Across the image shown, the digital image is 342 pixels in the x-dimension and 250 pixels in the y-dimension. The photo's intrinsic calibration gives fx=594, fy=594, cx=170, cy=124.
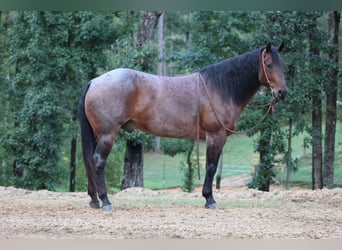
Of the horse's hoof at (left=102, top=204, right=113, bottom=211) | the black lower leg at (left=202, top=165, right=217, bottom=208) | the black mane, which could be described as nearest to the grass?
the black lower leg at (left=202, top=165, right=217, bottom=208)

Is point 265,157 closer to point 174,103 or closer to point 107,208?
point 174,103

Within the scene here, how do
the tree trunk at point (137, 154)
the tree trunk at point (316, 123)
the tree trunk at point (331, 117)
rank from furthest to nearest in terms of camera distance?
the tree trunk at point (331, 117)
the tree trunk at point (316, 123)
the tree trunk at point (137, 154)

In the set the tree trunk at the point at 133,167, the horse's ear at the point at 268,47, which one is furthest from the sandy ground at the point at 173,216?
the tree trunk at the point at 133,167

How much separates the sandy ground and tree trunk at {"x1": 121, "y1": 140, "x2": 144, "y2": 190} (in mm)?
3028

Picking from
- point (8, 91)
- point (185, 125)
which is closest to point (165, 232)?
point (185, 125)

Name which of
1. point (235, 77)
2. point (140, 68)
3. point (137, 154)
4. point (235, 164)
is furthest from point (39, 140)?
point (235, 164)

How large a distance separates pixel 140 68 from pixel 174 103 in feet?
16.6

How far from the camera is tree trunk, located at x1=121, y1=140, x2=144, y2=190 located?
12586 mm

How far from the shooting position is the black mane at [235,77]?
7.59m

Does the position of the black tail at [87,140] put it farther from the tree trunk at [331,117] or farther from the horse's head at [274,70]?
the tree trunk at [331,117]

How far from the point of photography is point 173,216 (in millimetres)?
6910

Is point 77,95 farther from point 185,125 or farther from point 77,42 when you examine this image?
point 185,125

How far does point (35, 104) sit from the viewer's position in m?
13.9

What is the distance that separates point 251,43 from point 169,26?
11.9m
